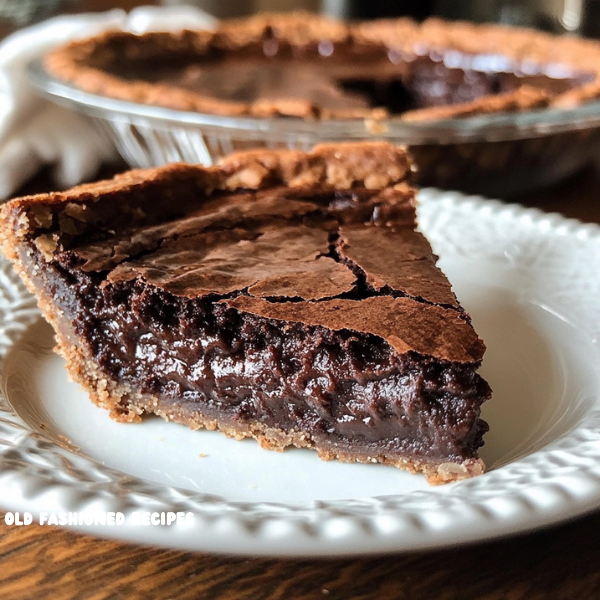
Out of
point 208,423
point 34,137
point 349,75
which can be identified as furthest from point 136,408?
point 349,75

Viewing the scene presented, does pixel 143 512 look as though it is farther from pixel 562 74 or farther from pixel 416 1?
pixel 416 1

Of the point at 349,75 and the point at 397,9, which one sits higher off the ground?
the point at 397,9

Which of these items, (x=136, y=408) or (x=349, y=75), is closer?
(x=136, y=408)

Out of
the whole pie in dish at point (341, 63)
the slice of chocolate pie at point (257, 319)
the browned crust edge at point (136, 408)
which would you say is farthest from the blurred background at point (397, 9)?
the browned crust edge at point (136, 408)

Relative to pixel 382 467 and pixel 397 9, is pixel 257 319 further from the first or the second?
pixel 397 9

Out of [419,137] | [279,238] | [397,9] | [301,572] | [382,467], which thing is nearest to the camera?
[301,572]

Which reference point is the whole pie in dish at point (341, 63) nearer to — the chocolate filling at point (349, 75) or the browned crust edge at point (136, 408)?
the chocolate filling at point (349, 75)
